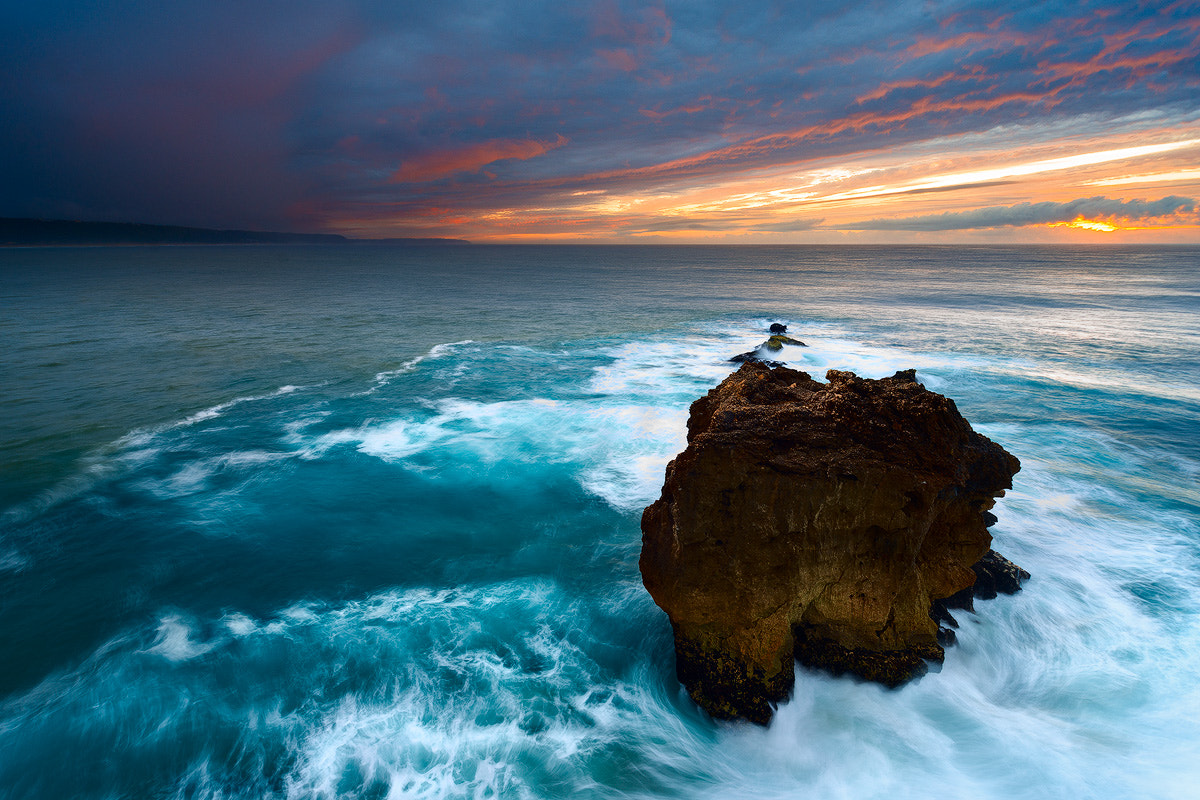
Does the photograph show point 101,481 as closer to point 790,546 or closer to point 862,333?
point 790,546

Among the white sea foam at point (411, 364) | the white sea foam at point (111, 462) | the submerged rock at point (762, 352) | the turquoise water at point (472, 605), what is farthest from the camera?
the submerged rock at point (762, 352)

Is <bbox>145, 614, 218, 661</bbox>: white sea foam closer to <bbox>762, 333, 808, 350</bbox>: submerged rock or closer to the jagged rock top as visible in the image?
the jagged rock top

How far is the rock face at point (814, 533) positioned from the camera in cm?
788

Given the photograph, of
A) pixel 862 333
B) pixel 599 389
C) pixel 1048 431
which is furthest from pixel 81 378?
pixel 862 333

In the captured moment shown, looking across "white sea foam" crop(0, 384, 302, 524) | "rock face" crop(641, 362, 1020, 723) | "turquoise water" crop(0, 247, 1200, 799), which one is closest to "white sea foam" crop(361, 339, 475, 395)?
"turquoise water" crop(0, 247, 1200, 799)

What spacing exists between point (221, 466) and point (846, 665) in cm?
1752

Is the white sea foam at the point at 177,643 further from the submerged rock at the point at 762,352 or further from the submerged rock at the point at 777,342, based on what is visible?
the submerged rock at the point at 777,342

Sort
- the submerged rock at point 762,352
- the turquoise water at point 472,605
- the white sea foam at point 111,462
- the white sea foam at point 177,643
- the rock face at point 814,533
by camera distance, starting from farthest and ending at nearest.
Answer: the submerged rock at point 762,352, the white sea foam at point 111,462, the white sea foam at point 177,643, the rock face at point 814,533, the turquoise water at point 472,605

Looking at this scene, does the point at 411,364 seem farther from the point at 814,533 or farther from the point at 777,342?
the point at 814,533

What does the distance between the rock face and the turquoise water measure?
0.61 metres

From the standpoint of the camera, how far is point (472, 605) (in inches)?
423

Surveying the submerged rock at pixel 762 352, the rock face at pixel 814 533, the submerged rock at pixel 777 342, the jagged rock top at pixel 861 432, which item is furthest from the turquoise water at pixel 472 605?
the submerged rock at pixel 777 342

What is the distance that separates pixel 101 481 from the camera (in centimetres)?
1491

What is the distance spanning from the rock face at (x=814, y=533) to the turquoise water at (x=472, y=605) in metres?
0.61
